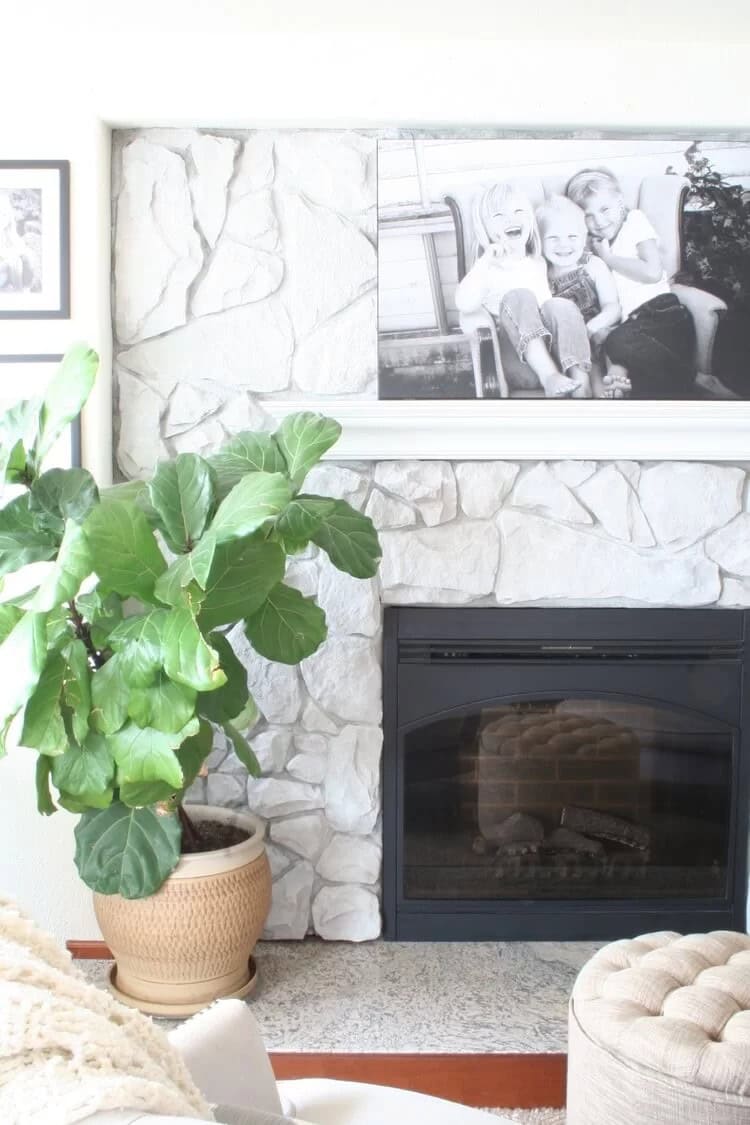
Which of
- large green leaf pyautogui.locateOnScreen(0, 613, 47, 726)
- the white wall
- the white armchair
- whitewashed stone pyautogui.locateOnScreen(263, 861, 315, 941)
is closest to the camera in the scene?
the white armchair

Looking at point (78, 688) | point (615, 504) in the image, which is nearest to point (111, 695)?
point (78, 688)

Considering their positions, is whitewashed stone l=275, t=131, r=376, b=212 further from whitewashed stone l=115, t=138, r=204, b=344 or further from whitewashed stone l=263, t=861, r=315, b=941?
whitewashed stone l=263, t=861, r=315, b=941

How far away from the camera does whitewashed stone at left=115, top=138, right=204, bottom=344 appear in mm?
2615

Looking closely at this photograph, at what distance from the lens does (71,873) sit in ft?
8.50

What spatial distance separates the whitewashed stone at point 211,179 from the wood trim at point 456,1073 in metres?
1.87

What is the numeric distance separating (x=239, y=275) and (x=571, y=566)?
1.08 meters

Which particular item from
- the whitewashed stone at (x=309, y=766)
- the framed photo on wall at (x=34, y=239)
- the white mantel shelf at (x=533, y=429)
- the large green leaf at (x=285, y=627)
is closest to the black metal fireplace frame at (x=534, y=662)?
the whitewashed stone at (x=309, y=766)

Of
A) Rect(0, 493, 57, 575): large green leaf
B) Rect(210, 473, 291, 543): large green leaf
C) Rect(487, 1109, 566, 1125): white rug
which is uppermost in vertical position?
Rect(210, 473, 291, 543): large green leaf

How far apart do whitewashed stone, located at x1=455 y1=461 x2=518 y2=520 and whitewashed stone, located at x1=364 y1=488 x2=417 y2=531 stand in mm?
141

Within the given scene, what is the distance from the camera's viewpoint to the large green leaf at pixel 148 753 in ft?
6.52

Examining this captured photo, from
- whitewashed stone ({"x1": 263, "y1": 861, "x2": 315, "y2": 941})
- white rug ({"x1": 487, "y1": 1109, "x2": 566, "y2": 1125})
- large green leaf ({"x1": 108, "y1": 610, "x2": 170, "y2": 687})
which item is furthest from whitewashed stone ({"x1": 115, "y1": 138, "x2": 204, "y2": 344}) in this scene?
white rug ({"x1": 487, "y1": 1109, "x2": 566, "y2": 1125})

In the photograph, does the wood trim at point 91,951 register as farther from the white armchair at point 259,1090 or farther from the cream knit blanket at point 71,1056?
the cream knit blanket at point 71,1056

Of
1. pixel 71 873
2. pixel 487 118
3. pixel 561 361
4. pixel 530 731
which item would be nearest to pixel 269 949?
pixel 71 873

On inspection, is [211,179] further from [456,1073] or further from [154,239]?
[456,1073]
